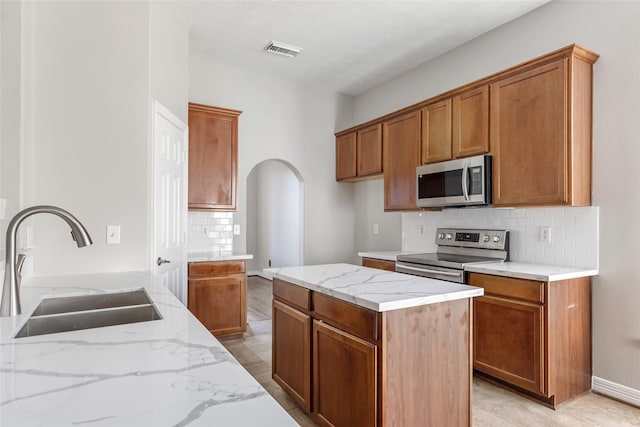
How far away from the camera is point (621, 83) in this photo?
2.61 metres

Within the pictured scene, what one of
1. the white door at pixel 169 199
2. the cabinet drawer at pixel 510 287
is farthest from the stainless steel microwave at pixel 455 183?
the white door at pixel 169 199

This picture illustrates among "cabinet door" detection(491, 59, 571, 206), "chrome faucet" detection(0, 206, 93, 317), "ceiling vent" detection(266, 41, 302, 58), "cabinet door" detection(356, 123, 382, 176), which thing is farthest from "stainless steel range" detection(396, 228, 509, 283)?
"chrome faucet" detection(0, 206, 93, 317)

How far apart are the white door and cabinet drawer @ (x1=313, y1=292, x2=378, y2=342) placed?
4.14 ft

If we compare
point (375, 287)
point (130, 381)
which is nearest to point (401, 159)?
point (375, 287)

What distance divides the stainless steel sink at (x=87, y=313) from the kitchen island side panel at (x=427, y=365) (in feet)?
3.23

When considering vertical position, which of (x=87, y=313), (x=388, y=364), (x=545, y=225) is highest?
(x=545, y=225)

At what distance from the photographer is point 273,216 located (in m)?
7.75

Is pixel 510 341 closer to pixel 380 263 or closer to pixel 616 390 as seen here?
pixel 616 390

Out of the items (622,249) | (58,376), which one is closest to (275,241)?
(622,249)

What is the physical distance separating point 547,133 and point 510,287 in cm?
113

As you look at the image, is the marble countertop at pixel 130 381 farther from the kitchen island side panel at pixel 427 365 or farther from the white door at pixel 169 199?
the white door at pixel 169 199

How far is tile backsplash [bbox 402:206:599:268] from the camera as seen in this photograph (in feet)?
8.99

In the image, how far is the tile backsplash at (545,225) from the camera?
2.74m

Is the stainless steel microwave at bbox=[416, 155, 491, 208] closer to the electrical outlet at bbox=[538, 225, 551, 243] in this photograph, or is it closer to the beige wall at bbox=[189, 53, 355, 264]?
the electrical outlet at bbox=[538, 225, 551, 243]
